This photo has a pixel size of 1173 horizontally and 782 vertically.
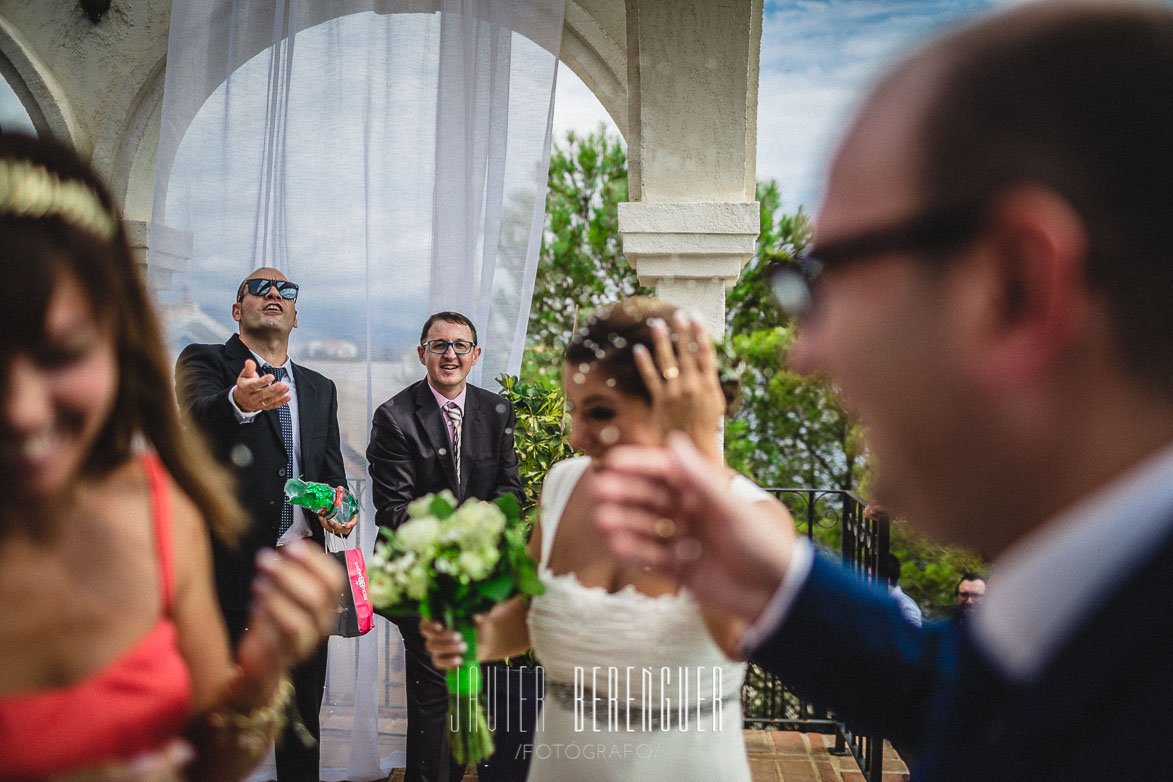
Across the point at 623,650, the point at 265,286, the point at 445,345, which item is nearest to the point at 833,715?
the point at 445,345

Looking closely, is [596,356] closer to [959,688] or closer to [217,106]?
[959,688]

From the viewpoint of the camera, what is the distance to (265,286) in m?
3.79

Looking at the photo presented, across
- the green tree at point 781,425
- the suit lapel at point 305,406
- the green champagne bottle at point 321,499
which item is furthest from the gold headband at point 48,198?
the green tree at point 781,425

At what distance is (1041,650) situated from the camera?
2.12ft

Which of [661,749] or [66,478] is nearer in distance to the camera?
[66,478]

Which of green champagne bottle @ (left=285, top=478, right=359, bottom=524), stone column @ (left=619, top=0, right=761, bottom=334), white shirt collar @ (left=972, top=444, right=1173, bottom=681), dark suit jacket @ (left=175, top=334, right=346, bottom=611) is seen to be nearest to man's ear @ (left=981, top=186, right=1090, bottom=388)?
white shirt collar @ (left=972, top=444, right=1173, bottom=681)

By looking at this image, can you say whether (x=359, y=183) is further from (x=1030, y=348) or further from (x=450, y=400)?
(x=1030, y=348)

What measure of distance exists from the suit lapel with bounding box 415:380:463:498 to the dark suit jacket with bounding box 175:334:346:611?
495mm

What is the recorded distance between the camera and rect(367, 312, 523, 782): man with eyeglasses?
3758mm

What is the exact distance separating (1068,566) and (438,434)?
3549 millimetres

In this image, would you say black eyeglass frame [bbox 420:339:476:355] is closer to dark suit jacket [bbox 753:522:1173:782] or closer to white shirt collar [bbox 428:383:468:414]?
white shirt collar [bbox 428:383:468:414]

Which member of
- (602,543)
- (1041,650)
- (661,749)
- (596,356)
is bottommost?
(661,749)

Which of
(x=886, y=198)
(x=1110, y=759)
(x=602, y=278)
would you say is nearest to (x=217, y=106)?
(x=886, y=198)

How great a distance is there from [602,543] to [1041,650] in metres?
1.23
